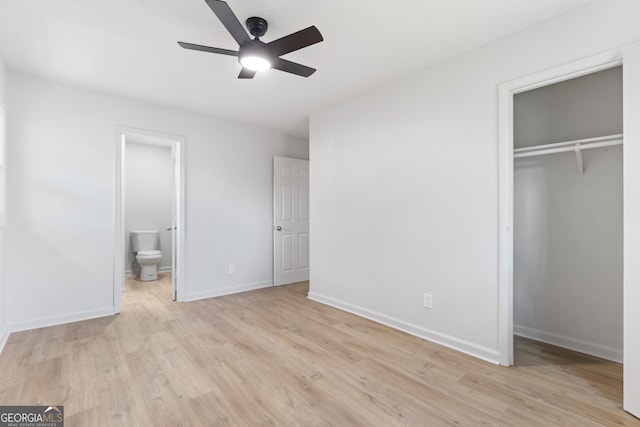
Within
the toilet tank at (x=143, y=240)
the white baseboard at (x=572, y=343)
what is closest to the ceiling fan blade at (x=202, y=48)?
the white baseboard at (x=572, y=343)

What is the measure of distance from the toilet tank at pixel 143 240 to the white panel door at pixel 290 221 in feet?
7.63

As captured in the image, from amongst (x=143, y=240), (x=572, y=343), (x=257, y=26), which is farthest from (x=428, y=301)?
(x=143, y=240)

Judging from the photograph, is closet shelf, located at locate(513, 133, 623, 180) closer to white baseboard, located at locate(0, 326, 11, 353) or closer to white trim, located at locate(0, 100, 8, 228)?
white trim, located at locate(0, 100, 8, 228)

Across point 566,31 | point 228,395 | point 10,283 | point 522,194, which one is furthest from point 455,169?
point 10,283

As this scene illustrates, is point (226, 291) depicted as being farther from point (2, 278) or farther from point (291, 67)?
point (291, 67)

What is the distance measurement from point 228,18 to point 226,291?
3.49m

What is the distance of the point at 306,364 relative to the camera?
2.32m

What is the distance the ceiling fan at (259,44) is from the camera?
179cm

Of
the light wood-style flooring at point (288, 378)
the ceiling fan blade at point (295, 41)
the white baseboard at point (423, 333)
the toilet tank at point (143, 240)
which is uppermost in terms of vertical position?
the ceiling fan blade at point (295, 41)

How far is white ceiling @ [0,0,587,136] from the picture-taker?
6.57 feet

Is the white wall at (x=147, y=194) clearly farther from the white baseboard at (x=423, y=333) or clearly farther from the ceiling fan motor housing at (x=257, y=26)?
the ceiling fan motor housing at (x=257, y=26)

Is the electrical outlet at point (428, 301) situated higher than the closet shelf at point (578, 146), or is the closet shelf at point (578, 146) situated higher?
the closet shelf at point (578, 146)

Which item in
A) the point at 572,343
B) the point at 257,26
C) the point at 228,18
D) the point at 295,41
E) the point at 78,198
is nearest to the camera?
the point at 228,18

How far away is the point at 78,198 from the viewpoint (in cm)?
324
